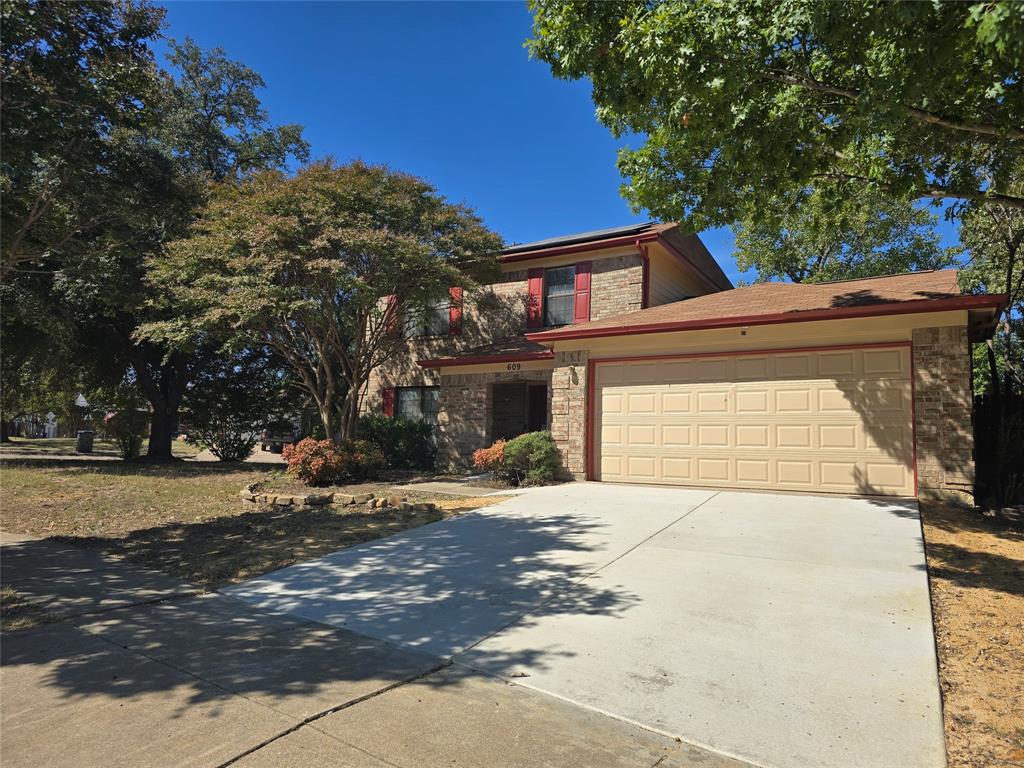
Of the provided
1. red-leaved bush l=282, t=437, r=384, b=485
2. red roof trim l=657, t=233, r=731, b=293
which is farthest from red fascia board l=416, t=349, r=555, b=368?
red roof trim l=657, t=233, r=731, b=293

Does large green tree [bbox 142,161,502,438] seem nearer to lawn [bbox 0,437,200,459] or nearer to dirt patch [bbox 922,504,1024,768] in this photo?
dirt patch [bbox 922,504,1024,768]

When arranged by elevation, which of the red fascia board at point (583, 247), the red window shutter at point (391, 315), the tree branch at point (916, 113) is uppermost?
the red fascia board at point (583, 247)

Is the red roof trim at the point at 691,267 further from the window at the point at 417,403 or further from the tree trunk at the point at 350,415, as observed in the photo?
the tree trunk at the point at 350,415

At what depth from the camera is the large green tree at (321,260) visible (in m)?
12.9

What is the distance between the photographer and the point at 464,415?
1612cm

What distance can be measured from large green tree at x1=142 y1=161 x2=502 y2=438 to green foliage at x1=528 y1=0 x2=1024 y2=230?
659cm

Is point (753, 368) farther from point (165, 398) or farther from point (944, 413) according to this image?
point (165, 398)

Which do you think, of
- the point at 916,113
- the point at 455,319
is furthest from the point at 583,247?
the point at 916,113

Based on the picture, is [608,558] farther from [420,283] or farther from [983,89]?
[420,283]

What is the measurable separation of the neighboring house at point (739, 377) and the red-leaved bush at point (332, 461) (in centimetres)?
305

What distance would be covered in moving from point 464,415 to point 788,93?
37.2 ft

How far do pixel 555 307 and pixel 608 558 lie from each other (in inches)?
410

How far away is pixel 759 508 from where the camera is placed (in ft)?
28.5

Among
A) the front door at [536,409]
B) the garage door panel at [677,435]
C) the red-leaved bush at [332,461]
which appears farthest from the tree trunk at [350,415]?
the garage door panel at [677,435]
